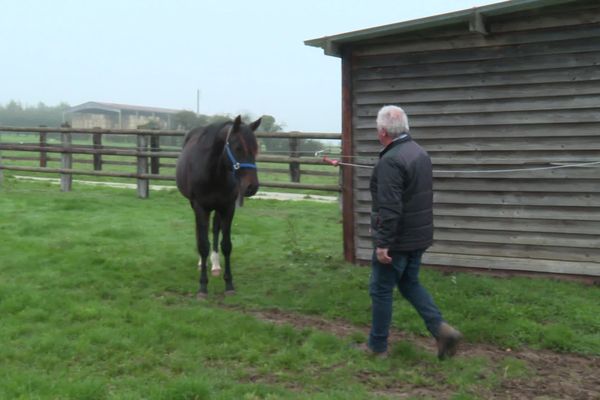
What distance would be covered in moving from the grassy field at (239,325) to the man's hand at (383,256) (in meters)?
0.79

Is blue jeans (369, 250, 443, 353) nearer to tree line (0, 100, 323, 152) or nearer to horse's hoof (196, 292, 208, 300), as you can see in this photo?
horse's hoof (196, 292, 208, 300)

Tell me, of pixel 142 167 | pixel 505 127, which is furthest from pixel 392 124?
pixel 142 167

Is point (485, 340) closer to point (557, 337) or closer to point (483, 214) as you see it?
point (557, 337)

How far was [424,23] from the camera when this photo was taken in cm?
697

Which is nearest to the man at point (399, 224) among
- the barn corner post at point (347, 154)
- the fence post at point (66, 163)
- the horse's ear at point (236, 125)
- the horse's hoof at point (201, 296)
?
the horse's ear at point (236, 125)

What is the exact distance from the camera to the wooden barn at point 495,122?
6582 millimetres

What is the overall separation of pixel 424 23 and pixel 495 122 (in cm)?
138

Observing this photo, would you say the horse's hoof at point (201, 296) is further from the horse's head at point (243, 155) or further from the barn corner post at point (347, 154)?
the barn corner post at point (347, 154)

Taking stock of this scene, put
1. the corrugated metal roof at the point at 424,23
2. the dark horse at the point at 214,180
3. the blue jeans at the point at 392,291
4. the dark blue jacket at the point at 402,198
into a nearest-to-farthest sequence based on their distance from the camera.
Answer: the dark blue jacket at the point at 402,198 < the blue jeans at the point at 392,291 < the corrugated metal roof at the point at 424,23 < the dark horse at the point at 214,180

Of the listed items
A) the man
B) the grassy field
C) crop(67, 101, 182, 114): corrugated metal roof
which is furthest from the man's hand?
crop(67, 101, 182, 114): corrugated metal roof

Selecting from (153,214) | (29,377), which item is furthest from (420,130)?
(153,214)

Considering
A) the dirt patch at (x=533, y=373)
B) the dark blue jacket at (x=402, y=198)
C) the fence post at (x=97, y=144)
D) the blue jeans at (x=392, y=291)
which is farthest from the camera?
the fence post at (x=97, y=144)

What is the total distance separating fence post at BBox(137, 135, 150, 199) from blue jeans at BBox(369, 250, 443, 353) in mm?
10317

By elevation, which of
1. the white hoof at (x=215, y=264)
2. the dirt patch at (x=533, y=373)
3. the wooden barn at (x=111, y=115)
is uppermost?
the wooden barn at (x=111, y=115)
